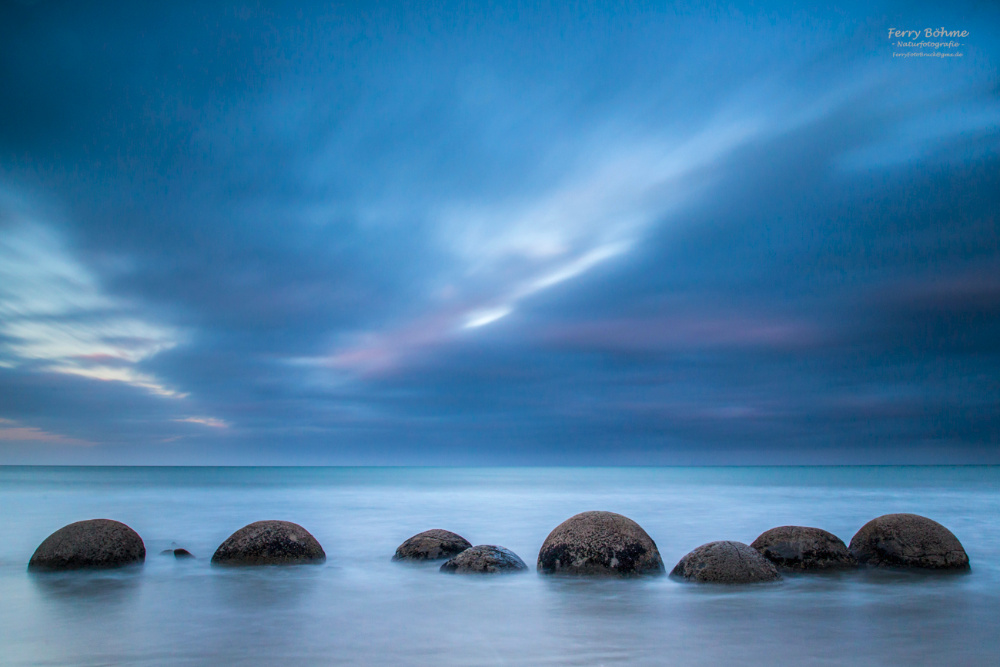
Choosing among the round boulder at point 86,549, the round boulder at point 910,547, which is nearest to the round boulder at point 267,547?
the round boulder at point 86,549

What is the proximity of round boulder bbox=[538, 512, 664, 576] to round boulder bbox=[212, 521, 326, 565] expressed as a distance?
4706 millimetres

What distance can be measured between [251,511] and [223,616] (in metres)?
23.9

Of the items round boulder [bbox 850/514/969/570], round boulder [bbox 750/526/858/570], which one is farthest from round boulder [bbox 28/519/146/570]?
round boulder [bbox 850/514/969/570]

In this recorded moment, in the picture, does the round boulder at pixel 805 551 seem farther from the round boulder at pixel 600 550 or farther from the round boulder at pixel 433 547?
→ the round boulder at pixel 433 547

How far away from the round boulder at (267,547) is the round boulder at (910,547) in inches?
417

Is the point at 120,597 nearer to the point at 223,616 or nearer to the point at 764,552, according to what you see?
the point at 223,616

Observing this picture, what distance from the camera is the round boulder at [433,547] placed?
1327 cm

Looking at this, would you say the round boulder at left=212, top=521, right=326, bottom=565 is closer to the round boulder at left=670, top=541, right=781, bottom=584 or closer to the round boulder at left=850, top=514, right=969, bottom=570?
the round boulder at left=670, top=541, right=781, bottom=584

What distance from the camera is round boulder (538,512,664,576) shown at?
1113cm

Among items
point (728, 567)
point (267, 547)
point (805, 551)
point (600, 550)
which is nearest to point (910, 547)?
point (805, 551)

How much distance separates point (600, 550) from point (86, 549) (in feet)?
30.1

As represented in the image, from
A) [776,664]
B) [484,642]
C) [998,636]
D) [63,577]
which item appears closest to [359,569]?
[63,577]

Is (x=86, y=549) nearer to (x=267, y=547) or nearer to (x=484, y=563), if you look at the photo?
(x=267, y=547)

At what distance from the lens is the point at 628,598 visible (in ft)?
32.3
